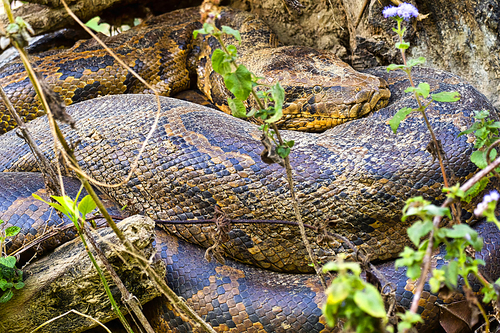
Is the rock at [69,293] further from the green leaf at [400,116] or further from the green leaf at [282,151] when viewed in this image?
the green leaf at [400,116]

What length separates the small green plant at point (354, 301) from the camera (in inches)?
40.1

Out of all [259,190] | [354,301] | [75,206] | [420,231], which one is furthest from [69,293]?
[420,231]

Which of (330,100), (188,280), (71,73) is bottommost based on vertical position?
(188,280)

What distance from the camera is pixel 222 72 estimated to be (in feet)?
5.67

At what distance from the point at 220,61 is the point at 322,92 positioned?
1.88 m

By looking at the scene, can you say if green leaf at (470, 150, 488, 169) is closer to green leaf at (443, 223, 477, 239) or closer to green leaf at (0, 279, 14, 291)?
green leaf at (443, 223, 477, 239)

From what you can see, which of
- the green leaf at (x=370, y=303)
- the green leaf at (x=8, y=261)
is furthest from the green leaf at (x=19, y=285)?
the green leaf at (x=370, y=303)

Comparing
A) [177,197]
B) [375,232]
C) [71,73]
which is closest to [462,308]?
[375,232]

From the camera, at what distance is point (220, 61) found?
170cm

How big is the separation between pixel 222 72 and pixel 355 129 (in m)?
1.61

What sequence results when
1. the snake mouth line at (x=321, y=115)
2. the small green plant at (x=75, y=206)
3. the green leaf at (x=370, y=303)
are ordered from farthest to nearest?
the snake mouth line at (x=321, y=115) < the small green plant at (x=75, y=206) < the green leaf at (x=370, y=303)

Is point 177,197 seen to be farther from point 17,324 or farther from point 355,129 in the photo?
point 355,129

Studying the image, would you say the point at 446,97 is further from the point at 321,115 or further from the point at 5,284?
the point at 5,284

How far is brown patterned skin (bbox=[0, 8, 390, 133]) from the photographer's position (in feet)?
11.1
